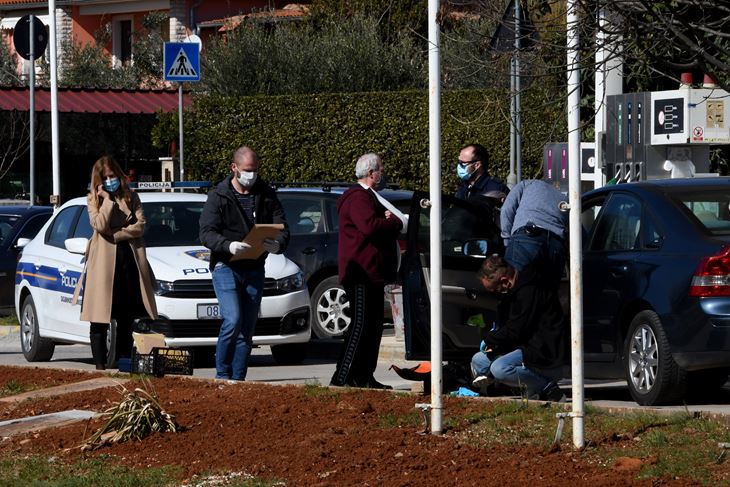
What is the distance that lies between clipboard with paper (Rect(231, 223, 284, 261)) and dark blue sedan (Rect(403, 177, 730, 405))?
99cm

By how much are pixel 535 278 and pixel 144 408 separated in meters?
2.76

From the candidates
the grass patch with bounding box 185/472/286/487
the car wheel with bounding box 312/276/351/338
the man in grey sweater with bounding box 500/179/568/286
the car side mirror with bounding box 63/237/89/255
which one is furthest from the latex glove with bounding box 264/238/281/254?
the car wheel with bounding box 312/276/351/338

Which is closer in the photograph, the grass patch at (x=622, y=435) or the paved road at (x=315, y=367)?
the grass patch at (x=622, y=435)

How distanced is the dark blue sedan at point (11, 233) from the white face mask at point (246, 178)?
8065 millimetres

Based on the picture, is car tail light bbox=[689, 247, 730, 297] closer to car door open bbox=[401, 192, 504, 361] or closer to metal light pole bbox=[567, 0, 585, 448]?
car door open bbox=[401, 192, 504, 361]

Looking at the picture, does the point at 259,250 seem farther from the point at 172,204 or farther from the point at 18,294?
the point at 18,294

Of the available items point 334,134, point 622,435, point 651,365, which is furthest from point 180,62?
point 622,435

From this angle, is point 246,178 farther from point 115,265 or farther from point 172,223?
point 172,223

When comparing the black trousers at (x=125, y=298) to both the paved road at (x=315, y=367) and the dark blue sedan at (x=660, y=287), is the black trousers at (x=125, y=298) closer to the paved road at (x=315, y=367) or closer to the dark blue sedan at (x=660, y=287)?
the paved road at (x=315, y=367)

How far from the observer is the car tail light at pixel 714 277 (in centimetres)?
955

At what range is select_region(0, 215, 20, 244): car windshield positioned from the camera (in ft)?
64.7

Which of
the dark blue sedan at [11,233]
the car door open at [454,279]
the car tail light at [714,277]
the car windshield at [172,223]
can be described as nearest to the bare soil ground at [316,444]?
the car door open at [454,279]

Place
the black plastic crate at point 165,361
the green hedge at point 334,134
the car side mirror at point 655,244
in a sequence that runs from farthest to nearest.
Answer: the green hedge at point 334,134 → the black plastic crate at point 165,361 → the car side mirror at point 655,244

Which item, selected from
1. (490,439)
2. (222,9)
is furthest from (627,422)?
(222,9)
